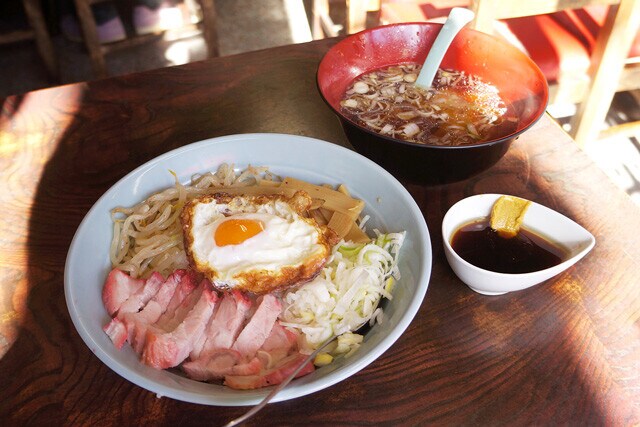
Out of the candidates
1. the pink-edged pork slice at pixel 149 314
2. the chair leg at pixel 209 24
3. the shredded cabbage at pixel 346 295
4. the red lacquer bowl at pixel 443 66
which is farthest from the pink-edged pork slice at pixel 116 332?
the chair leg at pixel 209 24

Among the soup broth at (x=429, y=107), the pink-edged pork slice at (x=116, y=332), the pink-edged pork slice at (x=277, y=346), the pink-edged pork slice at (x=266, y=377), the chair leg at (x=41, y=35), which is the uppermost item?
the soup broth at (x=429, y=107)

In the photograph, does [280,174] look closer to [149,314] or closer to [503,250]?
[149,314]

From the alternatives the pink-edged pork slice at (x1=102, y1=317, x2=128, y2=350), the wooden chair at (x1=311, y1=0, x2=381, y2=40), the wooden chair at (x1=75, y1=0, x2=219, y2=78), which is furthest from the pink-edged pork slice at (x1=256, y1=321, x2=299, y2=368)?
the wooden chair at (x1=75, y1=0, x2=219, y2=78)

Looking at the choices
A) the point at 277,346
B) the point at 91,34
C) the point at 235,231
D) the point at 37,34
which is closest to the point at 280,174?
the point at 235,231

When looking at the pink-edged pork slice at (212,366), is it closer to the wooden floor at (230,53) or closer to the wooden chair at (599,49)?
the wooden chair at (599,49)

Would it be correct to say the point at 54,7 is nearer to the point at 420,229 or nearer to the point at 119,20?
the point at 119,20
